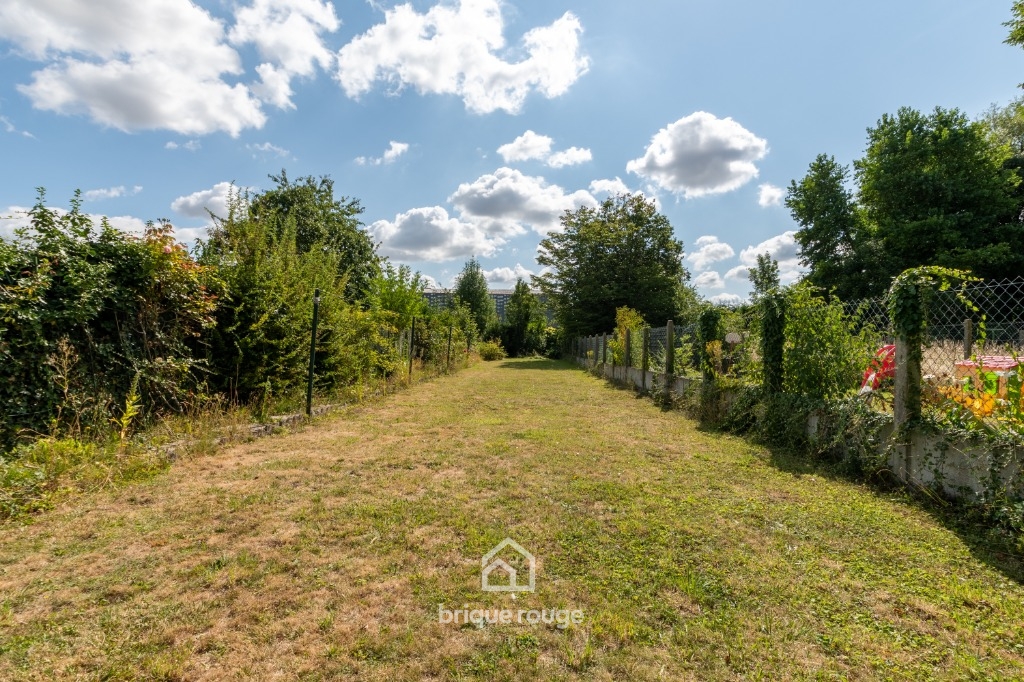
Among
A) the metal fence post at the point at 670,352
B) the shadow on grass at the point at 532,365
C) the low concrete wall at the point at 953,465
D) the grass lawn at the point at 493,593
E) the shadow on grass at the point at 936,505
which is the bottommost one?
the shadow on grass at the point at 532,365

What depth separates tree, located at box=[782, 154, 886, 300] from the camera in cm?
2184

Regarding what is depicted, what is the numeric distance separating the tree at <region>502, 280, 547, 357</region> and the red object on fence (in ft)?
99.1

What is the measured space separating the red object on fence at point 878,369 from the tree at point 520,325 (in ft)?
99.1

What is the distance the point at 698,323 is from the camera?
7465 mm

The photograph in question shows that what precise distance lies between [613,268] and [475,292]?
1206 cm

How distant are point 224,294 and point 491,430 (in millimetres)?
3785

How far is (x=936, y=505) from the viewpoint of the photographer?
3.09 m

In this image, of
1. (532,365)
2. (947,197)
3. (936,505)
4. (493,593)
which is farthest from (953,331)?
(947,197)

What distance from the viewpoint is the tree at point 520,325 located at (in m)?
34.7

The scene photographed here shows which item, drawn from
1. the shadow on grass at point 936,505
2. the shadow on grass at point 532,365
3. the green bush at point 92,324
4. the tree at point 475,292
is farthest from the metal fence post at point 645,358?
the tree at point 475,292

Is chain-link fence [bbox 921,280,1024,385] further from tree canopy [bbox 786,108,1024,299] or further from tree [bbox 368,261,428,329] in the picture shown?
tree canopy [bbox 786,108,1024,299]

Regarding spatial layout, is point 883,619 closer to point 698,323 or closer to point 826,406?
point 826,406

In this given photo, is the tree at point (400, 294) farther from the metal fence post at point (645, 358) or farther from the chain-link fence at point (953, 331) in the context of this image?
the chain-link fence at point (953, 331)

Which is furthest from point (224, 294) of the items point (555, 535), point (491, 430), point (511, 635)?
point (511, 635)
